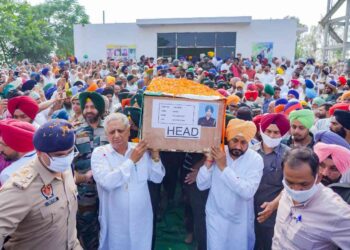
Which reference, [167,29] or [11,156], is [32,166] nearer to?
[11,156]

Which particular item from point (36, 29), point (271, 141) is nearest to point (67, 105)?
point (271, 141)

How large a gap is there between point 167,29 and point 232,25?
4.17 meters

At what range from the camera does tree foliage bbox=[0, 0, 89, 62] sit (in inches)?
966

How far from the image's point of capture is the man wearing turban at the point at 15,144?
8.53 ft

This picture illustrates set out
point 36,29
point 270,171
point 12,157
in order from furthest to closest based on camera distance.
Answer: point 36,29, point 270,171, point 12,157

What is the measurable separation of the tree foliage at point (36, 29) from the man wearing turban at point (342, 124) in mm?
24702

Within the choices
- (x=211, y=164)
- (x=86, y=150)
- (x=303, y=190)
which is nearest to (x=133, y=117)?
(x=86, y=150)

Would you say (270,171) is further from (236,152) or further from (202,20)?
(202,20)

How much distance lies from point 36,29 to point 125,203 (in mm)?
30181

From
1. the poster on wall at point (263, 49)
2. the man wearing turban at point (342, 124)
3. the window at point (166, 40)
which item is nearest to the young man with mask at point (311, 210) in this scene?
the man wearing turban at point (342, 124)

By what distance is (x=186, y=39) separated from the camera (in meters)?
21.6

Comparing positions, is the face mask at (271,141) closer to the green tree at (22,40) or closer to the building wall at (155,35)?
the building wall at (155,35)

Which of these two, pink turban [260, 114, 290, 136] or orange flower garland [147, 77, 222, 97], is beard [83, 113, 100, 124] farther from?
pink turban [260, 114, 290, 136]

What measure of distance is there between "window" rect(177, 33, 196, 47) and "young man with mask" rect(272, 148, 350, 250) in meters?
20.2
